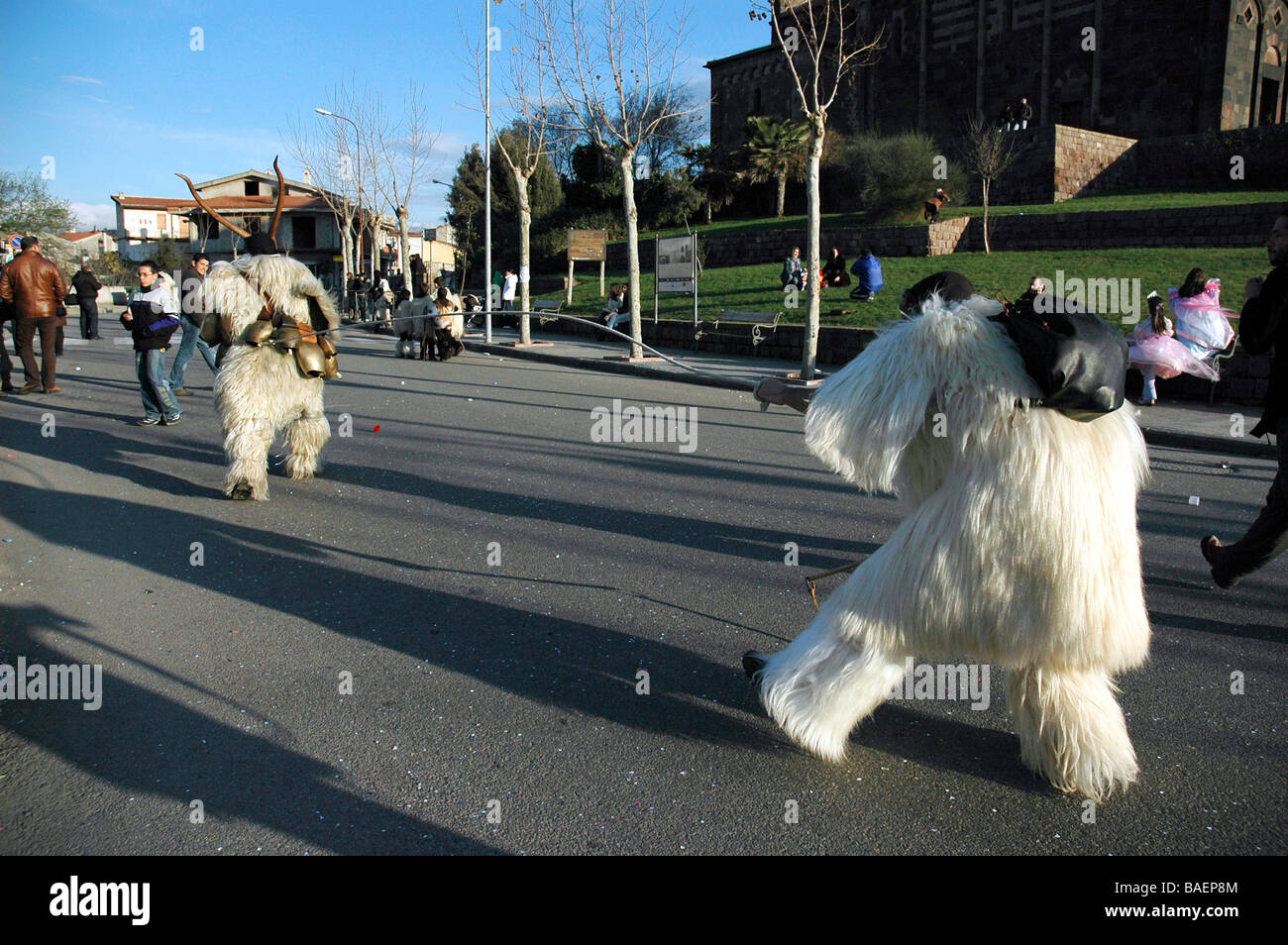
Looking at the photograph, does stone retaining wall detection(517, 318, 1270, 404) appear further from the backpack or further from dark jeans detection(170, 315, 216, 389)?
dark jeans detection(170, 315, 216, 389)

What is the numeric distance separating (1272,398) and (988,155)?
26.3 metres

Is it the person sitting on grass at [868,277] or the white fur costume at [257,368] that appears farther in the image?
the person sitting on grass at [868,277]

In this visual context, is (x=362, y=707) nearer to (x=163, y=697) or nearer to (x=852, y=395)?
(x=163, y=697)

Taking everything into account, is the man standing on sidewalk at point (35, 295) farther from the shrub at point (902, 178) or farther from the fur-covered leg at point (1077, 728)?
the shrub at point (902, 178)

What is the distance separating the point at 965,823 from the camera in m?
2.72

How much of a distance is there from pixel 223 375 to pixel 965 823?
6021 millimetres

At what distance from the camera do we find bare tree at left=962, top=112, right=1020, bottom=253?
26.9 meters

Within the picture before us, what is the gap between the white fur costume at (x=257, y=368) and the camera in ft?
21.6

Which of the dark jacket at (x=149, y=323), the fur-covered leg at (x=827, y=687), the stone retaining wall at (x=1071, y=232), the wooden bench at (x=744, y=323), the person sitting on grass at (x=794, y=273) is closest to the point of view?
the fur-covered leg at (x=827, y=687)

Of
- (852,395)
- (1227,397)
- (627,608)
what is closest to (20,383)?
(627,608)

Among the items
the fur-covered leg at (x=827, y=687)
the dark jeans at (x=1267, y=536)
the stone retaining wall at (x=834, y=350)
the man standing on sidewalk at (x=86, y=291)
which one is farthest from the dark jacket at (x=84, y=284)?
the dark jeans at (x=1267, y=536)

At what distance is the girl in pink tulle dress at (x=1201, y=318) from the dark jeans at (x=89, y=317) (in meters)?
19.6

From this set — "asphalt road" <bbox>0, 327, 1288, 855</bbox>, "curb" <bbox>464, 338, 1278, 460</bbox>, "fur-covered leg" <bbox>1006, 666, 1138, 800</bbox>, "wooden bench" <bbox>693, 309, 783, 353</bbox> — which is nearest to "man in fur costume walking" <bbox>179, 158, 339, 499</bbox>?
"asphalt road" <bbox>0, 327, 1288, 855</bbox>

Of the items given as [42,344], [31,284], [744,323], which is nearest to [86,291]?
[42,344]
